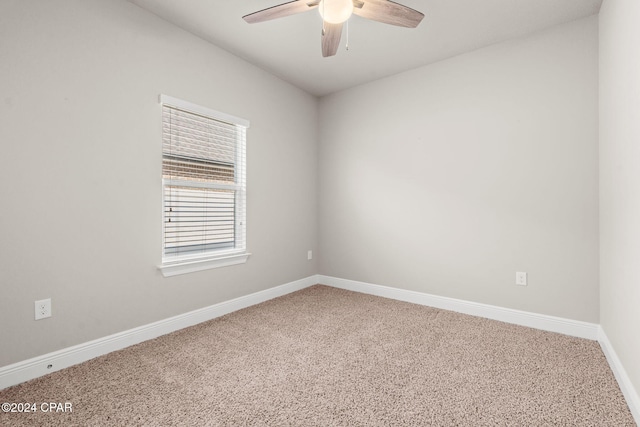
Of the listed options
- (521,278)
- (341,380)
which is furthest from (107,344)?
(521,278)

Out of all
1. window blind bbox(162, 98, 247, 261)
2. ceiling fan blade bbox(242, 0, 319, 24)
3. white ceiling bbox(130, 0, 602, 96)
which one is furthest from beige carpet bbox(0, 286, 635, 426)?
white ceiling bbox(130, 0, 602, 96)

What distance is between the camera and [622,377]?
169 cm

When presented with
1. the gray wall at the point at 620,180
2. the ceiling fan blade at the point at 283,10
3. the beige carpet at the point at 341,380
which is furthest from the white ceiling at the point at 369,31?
the beige carpet at the point at 341,380

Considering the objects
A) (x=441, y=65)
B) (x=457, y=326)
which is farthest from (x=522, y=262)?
(x=441, y=65)

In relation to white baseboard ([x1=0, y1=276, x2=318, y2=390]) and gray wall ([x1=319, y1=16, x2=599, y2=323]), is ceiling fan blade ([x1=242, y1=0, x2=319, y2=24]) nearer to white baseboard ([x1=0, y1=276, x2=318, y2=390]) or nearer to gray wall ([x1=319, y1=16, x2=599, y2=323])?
gray wall ([x1=319, y1=16, x2=599, y2=323])

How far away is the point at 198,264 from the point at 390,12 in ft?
7.93

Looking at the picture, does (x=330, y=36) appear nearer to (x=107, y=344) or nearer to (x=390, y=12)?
(x=390, y=12)

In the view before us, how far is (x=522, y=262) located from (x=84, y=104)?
3.61 m

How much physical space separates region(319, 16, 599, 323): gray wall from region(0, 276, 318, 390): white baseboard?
1.58 meters

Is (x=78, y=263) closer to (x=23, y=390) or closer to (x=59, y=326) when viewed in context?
(x=59, y=326)

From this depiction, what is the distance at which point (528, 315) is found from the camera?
2.63 metres

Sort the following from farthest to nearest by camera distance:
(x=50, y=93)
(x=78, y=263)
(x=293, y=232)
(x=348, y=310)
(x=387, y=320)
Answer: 1. (x=293, y=232)
2. (x=348, y=310)
3. (x=387, y=320)
4. (x=78, y=263)
5. (x=50, y=93)

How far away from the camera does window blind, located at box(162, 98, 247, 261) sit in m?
2.53

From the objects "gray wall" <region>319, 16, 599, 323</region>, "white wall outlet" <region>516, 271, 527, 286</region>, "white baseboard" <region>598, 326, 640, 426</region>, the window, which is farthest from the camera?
"white wall outlet" <region>516, 271, 527, 286</region>
